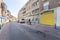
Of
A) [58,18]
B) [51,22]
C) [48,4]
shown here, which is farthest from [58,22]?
[48,4]

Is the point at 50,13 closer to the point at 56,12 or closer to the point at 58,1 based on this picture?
the point at 58,1

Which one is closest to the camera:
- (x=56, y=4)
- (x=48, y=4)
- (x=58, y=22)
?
(x=58, y=22)

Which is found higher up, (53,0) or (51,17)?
(53,0)

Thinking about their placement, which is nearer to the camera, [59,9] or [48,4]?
[59,9]

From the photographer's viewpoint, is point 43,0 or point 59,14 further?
point 43,0

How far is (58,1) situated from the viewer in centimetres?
3638

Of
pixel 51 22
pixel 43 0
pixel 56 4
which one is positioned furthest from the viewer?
pixel 43 0

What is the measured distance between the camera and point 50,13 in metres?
35.6

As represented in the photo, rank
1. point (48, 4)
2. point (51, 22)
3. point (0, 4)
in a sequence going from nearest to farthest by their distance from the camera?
point (51, 22) → point (48, 4) → point (0, 4)

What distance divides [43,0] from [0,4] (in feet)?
71.3

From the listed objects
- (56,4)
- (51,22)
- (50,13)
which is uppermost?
(56,4)

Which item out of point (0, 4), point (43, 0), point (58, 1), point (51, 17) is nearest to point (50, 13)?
point (51, 17)

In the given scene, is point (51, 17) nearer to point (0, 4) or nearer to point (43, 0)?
point (43, 0)

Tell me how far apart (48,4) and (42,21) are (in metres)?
5.36
